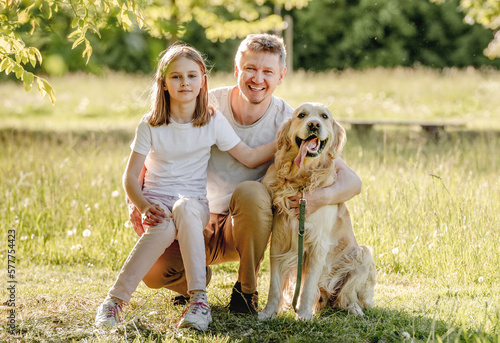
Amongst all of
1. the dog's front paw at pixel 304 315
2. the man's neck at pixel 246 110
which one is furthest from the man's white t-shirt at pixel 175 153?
the dog's front paw at pixel 304 315

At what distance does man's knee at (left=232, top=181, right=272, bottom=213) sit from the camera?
323 centimetres

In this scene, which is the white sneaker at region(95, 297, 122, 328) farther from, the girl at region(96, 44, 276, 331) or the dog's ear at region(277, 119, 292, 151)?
the dog's ear at region(277, 119, 292, 151)

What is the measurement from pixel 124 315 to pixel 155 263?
34cm

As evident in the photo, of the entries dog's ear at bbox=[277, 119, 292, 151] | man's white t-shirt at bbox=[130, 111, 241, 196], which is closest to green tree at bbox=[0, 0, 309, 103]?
man's white t-shirt at bbox=[130, 111, 241, 196]

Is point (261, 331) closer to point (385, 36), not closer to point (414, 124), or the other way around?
point (414, 124)

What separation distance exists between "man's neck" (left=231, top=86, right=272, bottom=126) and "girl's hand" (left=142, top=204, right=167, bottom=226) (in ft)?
2.86

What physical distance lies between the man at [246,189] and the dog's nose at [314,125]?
35cm

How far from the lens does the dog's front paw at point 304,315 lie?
3195 millimetres

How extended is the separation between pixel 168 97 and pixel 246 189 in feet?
2.31

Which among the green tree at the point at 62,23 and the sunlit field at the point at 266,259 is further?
the sunlit field at the point at 266,259

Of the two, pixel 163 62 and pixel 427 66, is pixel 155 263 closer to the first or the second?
pixel 163 62

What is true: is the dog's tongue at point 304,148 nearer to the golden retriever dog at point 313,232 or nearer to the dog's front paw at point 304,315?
the golden retriever dog at point 313,232

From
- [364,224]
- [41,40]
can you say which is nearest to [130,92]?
[364,224]

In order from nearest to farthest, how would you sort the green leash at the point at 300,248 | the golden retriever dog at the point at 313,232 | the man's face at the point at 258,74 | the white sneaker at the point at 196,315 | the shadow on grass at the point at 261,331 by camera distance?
the shadow on grass at the point at 261,331 < the white sneaker at the point at 196,315 < the green leash at the point at 300,248 < the golden retriever dog at the point at 313,232 < the man's face at the point at 258,74
